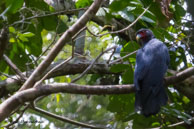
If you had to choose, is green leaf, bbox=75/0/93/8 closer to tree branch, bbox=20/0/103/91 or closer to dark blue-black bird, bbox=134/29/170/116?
dark blue-black bird, bbox=134/29/170/116

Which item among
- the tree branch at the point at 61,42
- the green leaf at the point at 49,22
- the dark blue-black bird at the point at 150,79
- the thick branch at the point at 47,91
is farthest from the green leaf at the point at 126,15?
the green leaf at the point at 49,22

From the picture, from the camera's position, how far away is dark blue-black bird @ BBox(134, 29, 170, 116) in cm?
361

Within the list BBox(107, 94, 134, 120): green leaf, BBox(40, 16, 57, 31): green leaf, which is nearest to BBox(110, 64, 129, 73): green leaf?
BBox(107, 94, 134, 120): green leaf

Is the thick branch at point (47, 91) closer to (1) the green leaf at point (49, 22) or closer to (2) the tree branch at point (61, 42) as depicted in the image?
(2) the tree branch at point (61, 42)

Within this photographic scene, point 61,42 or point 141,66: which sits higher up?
point 61,42

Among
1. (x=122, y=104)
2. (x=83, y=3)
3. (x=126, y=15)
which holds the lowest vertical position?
(x=122, y=104)

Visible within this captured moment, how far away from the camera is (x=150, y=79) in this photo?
3.78 m

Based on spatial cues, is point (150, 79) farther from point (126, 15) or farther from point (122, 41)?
point (122, 41)

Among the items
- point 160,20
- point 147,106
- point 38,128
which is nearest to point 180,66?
point 160,20

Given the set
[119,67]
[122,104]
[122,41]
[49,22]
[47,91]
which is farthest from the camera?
[122,41]

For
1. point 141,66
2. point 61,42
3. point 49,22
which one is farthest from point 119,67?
point 61,42

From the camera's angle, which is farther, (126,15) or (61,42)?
(126,15)

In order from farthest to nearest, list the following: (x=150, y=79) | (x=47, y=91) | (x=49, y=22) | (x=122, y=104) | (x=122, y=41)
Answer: (x=122, y=41), (x=122, y=104), (x=49, y=22), (x=150, y=79), (x=47, y=91)

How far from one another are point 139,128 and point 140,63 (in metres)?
1.28
